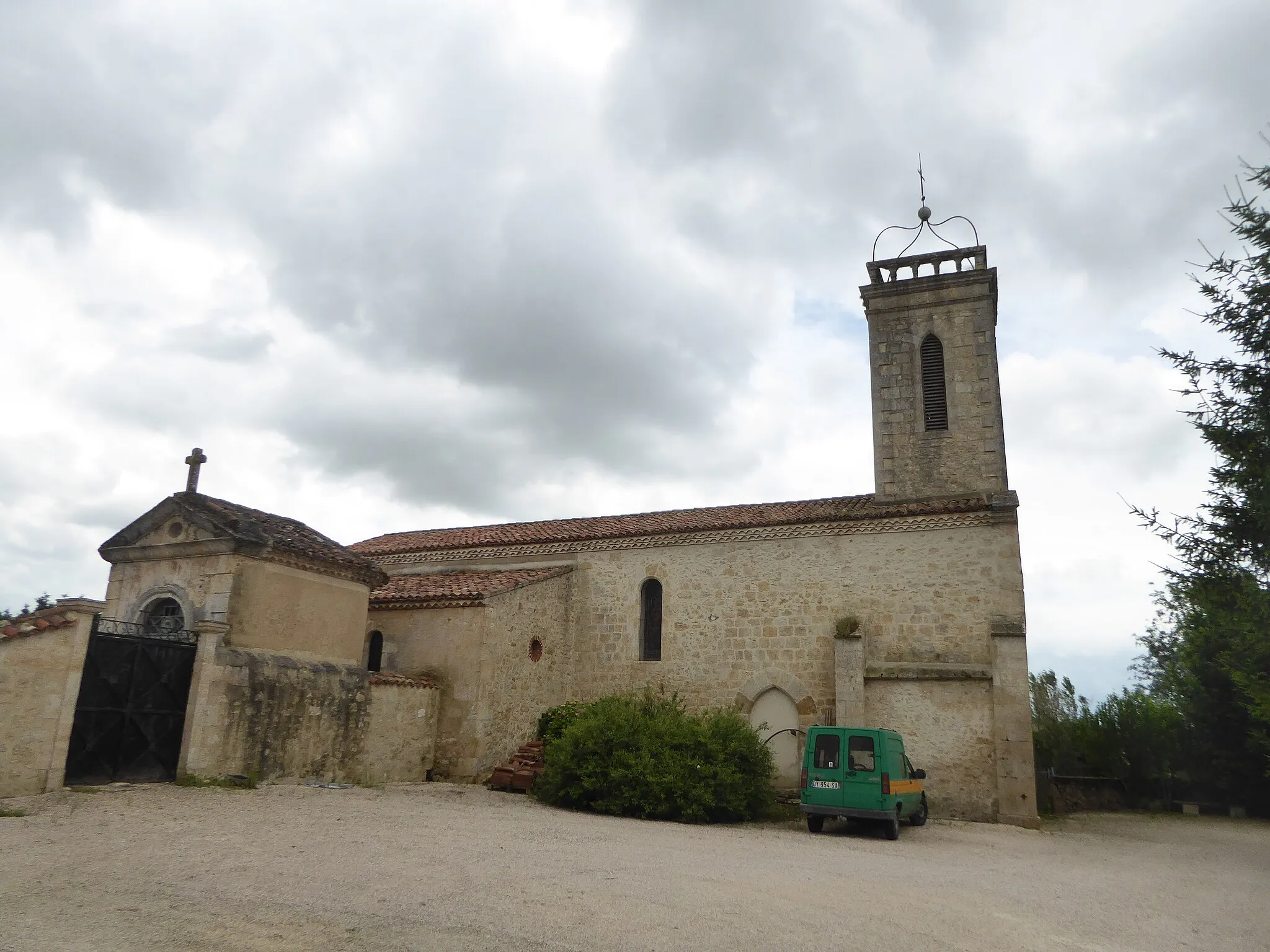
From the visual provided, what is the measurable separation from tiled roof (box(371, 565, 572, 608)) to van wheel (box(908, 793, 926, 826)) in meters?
8.29

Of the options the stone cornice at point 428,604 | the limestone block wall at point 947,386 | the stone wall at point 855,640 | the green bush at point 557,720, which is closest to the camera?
the stone wall at point 855,640

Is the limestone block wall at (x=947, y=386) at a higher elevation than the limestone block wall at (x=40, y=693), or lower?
higher

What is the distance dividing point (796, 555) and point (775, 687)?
2.71m

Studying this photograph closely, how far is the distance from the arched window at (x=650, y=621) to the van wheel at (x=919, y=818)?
6170mm

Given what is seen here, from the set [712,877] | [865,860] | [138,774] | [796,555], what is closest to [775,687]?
[796,555]

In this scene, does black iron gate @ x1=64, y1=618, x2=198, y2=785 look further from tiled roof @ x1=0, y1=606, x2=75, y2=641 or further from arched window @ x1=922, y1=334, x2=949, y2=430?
arched window @ x1=922, y1=334, x2=949, y2=430

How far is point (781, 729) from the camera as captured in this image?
54.5ft

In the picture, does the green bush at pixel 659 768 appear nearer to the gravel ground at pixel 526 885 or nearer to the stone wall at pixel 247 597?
the gravel ground at pixel 526 885

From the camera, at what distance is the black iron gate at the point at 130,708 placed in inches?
398

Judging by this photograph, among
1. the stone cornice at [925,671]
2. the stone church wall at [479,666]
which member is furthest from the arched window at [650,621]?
the stone cornice at [925,671]

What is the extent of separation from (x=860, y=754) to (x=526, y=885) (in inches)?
273

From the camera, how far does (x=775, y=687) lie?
16938mm

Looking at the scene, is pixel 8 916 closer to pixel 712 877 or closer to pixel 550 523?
pixel 712 877

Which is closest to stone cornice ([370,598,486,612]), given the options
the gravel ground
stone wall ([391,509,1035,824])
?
stone wall ([391,509,1035,824])
